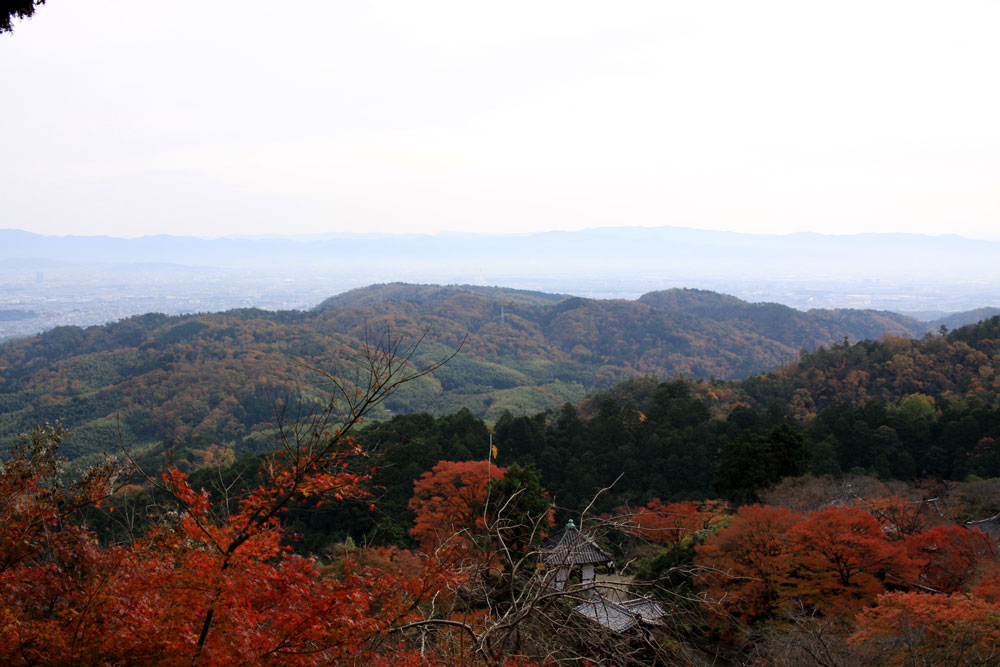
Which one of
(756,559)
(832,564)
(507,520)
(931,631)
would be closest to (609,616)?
(507,520)

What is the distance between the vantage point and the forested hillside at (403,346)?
42031 mm

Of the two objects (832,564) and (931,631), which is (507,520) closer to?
(931,631)

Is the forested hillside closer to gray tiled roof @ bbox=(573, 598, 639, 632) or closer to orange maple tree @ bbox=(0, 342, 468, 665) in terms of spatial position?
orange maple tree @ bbox=(0, 342, 468, 665)

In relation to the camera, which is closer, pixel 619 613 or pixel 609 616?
pixel 619 613

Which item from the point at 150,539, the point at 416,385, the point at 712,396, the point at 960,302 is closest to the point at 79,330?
the point at 416,385

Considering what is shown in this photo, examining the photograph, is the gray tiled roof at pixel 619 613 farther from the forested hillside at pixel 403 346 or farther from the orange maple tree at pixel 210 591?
the forested hillside at pixel 403 346

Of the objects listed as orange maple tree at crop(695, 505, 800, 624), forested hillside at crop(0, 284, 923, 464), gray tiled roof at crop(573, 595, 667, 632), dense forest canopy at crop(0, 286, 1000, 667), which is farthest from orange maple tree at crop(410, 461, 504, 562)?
forested hillside at crop(0, 284, 923, 464)

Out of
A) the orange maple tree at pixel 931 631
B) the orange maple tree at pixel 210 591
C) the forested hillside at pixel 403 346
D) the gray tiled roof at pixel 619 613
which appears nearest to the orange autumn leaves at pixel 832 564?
the orange maple tree at pixel 931 631

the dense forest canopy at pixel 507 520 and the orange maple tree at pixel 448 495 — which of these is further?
the orange maple tree at pixel 448 495

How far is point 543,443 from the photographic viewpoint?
23469mm

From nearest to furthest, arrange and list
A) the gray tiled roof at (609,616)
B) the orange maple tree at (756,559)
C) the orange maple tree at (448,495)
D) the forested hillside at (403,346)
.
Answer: the gray tiled roof at (609,616), the orange maple tree at (756,559), the orange maple tree at (448,495), the forested hillside at (403,346)

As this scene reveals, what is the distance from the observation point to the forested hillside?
42.0 m

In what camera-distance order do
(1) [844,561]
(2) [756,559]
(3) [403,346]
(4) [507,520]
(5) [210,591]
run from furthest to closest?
(3) [403,346] < (2) [756,559] < (1) [844,561] < (5) [210,591] < (4) [507,520]

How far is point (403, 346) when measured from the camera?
118 ft
